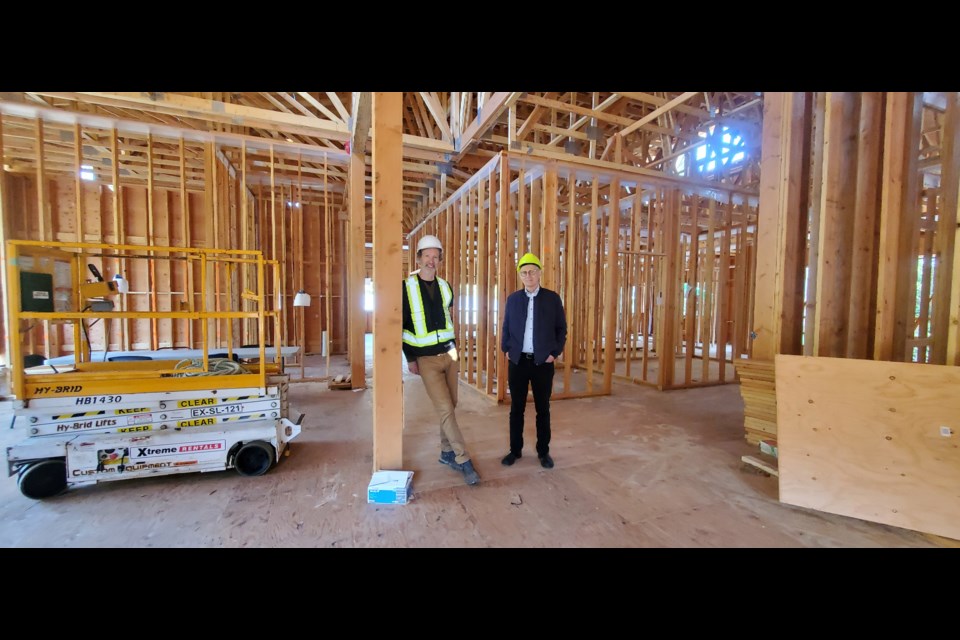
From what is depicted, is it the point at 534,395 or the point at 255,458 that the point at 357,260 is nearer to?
the point at 255,458

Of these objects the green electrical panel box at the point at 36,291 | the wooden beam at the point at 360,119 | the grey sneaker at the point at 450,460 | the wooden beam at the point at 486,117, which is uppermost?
the wooden beam at the point at 486,117

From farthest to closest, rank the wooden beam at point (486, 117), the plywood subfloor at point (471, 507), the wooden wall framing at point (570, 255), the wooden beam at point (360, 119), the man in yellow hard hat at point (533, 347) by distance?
the wooden wall framing at point (570, 255), the wooden beam at point (486, 117), the wooden beam at point (360, 119), the man in yellow hard hat at point (533, 347), the plywood subfloor at point (471, 507)

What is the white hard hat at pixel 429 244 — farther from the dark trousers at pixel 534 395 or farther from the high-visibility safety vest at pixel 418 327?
the dark trousers at pixel 534 395

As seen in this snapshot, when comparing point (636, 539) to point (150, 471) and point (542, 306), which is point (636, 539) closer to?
point (542, 306)

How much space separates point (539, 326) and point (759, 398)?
7.91 feet

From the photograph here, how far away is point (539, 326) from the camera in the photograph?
3014 millimetres

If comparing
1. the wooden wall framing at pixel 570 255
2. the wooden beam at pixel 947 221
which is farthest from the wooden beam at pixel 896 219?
the wooden wall framing at pixel 570 255

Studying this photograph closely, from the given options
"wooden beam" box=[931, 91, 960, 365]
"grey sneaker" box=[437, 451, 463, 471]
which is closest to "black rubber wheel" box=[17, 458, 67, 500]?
"grey sneaker" box=[437, 451, 463, 471]

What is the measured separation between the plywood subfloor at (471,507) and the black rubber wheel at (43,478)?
8 cm

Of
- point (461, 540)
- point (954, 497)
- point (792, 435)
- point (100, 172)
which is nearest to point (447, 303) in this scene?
point (461, 540)

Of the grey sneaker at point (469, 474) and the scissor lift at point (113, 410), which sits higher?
the scissor lift at point (113, 410)

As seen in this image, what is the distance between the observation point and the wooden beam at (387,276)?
251 centimetres

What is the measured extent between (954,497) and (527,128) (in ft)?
17.8
